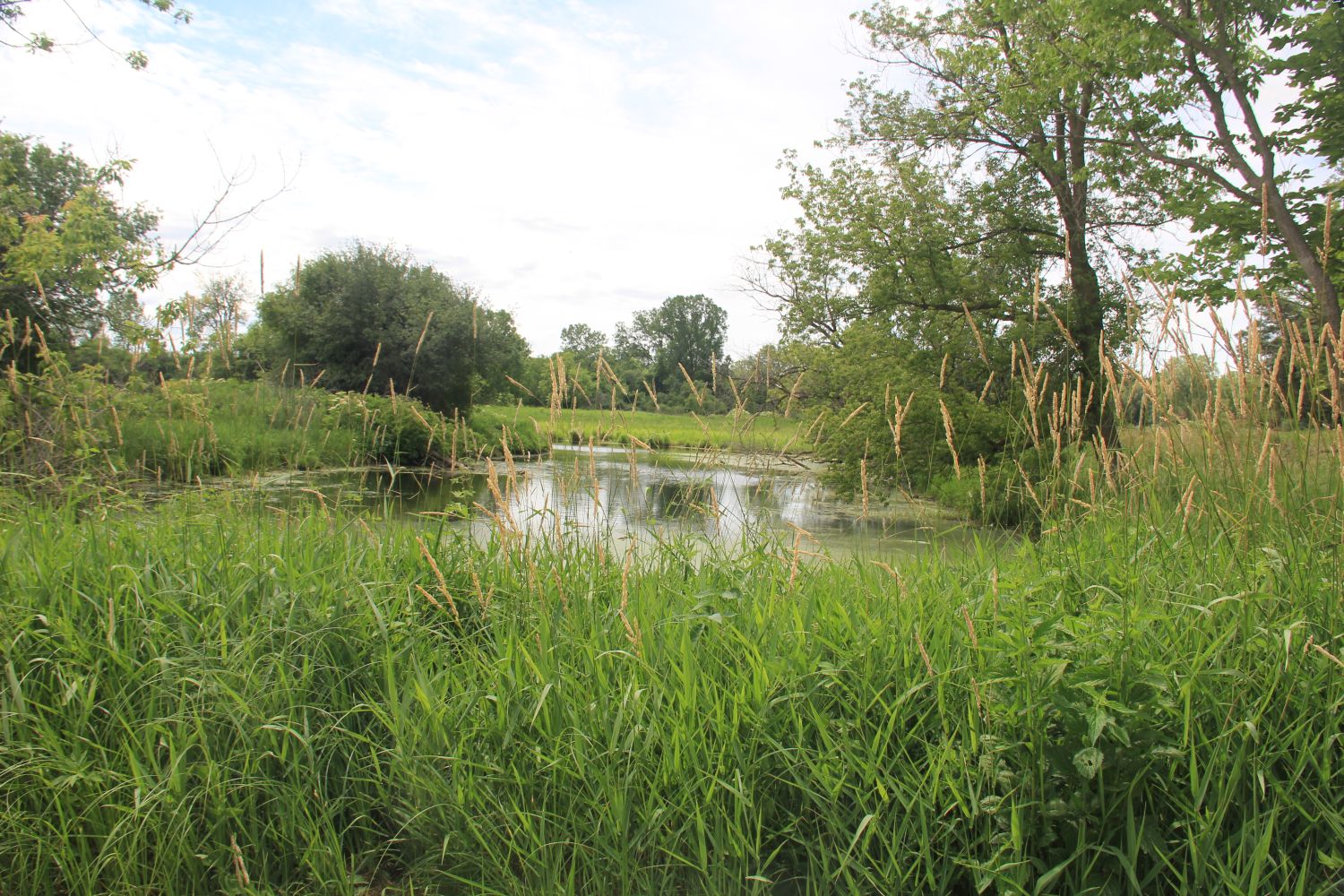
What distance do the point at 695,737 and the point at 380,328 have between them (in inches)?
671

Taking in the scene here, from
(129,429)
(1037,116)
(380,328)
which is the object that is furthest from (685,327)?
(129,429)

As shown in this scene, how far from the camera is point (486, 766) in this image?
6.14 ft

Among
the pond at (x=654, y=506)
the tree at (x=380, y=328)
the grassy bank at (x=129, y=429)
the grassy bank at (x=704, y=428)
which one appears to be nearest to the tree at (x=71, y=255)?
the grassy bank at (x=129, y=429)

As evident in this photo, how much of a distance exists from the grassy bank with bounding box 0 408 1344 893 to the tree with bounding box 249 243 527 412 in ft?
49.3

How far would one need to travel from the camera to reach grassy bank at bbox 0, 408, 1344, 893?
170 centimetres

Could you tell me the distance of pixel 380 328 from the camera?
17.3 m

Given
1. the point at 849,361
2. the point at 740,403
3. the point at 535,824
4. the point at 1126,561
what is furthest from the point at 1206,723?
the point at 849,361

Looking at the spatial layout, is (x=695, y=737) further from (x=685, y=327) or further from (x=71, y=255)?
(x=685, y=327)

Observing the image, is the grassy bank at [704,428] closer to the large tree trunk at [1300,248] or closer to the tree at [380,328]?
the large tree trunk at [1300,248]

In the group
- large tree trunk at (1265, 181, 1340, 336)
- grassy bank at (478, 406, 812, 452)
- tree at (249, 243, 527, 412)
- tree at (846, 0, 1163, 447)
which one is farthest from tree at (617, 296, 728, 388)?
grassy bank at (478, 406, 812, 452)

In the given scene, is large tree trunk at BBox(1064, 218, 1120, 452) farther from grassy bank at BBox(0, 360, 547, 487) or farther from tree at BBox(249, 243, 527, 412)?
tree at BBox(249, 243, 527, 412)

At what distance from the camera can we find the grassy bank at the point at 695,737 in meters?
1.70

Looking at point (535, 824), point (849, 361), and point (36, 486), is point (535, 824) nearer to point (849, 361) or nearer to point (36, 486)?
point (36, 486)

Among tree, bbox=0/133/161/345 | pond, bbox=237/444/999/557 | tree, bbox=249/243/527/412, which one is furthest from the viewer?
tree, bbox=249/243/527/412
